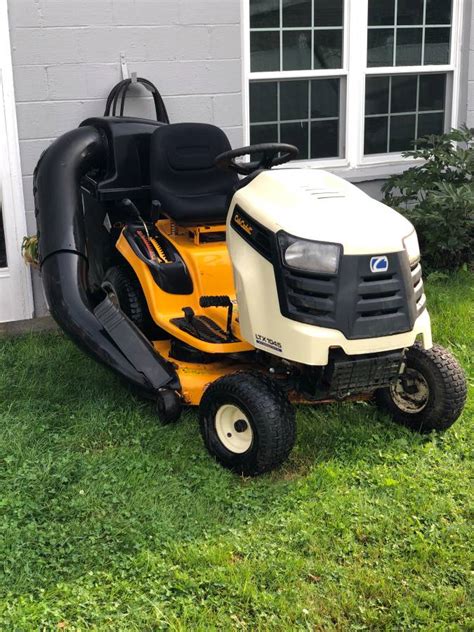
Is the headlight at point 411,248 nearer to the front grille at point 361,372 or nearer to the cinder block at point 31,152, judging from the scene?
the front grille at point 361,372

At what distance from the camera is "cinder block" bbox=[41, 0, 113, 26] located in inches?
201

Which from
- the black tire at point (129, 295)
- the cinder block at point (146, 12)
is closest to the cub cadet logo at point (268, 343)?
the black tire at point (129, 295)

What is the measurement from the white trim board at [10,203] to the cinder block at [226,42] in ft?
4.50

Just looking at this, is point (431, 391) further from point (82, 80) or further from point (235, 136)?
point (82, 80)

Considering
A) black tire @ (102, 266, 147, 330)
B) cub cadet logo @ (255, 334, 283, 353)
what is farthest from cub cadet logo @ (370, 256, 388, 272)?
black tire @ (102, 266, 147, 330)

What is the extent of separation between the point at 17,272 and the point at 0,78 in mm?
1229

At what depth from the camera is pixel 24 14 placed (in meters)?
5.05

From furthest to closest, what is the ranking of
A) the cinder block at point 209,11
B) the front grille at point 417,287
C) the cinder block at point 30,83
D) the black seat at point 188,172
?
the cinder block at point 209,11
the cinder block at point 30,83
the black seat at point 188,172
the front grille at point 417,287

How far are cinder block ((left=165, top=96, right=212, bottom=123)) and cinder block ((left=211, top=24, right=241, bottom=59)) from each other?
1.02 feet

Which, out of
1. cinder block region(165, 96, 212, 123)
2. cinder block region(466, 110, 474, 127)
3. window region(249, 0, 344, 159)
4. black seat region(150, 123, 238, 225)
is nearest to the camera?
black seat region(150, 123, 238, 225)

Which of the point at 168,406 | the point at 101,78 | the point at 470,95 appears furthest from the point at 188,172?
the point at 470,95

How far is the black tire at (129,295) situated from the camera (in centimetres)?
423

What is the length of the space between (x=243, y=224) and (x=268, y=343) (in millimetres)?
535

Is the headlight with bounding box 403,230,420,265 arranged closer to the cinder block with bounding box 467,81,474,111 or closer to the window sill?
the window sill
